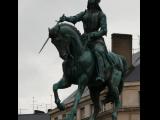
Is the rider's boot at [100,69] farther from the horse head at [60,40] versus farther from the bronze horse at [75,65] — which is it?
the horse head at [60,40]

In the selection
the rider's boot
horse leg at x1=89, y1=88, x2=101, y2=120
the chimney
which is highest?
the chimney

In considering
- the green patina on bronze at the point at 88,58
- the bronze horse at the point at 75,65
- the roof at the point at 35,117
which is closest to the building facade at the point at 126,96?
the roof at the point at 35,117

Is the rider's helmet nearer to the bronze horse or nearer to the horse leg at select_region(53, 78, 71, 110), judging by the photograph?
the bronze horse

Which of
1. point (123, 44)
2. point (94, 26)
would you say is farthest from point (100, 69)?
point (123, 44)

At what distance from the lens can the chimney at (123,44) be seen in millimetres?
72125

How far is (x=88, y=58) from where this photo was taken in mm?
27781

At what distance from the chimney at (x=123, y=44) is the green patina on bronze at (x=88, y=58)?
43206 mm

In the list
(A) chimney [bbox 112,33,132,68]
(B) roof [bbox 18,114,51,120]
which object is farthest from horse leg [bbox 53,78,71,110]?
(B) roof [bbox 18,114,51,120]

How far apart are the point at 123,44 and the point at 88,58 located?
1784 inches

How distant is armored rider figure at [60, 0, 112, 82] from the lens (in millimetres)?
27766
